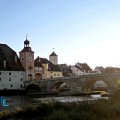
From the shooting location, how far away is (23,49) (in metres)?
69.5

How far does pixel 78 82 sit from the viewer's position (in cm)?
5862

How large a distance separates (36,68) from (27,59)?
11477 mm

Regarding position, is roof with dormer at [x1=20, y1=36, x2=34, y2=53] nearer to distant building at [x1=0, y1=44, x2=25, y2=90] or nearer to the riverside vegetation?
distant building at [x1=0, y1=44, x2=25, y2=90]

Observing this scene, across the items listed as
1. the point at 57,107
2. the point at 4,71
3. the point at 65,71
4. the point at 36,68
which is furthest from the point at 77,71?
the point at 57,107

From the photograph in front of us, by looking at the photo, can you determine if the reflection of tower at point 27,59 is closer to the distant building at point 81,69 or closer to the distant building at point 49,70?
the distant building at point 49,70

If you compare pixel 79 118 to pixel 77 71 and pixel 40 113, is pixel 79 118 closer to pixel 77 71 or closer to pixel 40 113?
pixel 40 113

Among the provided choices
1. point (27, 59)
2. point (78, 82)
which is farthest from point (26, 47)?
point (78, 82)

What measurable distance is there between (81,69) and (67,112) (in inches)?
3452

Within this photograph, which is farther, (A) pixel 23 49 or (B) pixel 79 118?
(A) pixel 23 49

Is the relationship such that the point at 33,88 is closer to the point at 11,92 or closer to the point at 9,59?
the point at 9,59

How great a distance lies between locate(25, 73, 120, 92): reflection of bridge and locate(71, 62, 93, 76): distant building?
36.6 metres

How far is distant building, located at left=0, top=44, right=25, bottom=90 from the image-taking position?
61812 millimetres

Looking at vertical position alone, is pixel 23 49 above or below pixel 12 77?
above

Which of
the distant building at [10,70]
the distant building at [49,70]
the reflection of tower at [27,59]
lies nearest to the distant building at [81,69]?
the distant building at [49,70]
